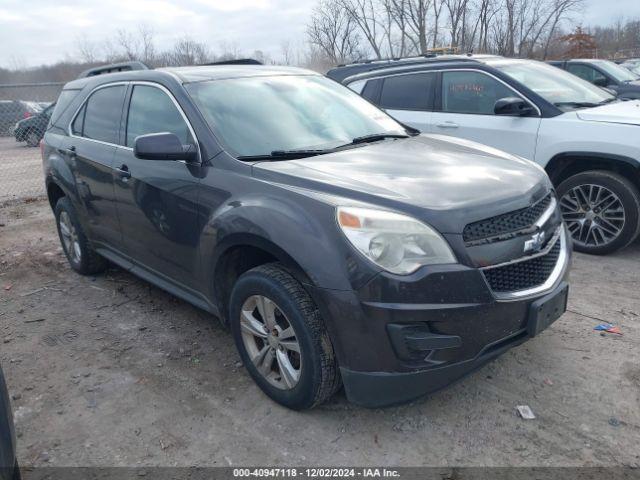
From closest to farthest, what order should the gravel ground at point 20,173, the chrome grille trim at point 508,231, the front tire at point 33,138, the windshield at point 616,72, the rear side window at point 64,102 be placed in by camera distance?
the chrome grille trim at point 508,231 → the rear side window at point 64,102 → the gravel ground at point 20,173 → the windshield at point 616,72 → the front tire at point 33,138

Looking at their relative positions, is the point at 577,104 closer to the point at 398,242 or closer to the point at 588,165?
the point at 588,165

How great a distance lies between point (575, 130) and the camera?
4.95 meters

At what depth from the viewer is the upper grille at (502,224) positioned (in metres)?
2.45

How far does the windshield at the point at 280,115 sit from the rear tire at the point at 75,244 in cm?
210

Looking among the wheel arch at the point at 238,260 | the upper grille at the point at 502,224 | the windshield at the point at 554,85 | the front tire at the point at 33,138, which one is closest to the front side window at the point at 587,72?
the windshield at the point at 554,85

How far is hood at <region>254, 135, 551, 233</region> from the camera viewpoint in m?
2.48

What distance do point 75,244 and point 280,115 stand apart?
8.84 feet

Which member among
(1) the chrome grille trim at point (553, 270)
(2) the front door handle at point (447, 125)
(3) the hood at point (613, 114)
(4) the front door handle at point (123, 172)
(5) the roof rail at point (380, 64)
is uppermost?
(5) the roof rail at point (380, 64)

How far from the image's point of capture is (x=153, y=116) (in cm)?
368

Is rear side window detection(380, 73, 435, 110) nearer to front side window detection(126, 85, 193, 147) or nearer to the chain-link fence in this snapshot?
front side window detection(126, 85, 193, 147)

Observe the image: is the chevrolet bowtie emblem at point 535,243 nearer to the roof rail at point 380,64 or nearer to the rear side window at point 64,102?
the roof rail at point 380,64

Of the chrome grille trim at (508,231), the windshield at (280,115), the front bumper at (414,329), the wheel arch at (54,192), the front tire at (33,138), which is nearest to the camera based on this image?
the front bumper at (414,329)

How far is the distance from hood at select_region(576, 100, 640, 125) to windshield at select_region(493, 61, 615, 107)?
264mm

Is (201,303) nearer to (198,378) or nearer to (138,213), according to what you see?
(198,378)
